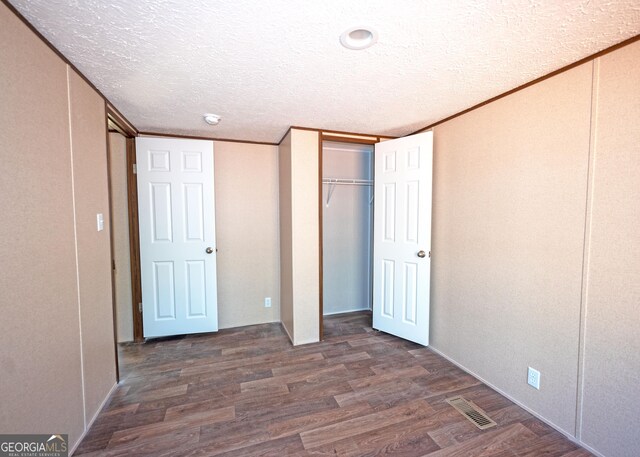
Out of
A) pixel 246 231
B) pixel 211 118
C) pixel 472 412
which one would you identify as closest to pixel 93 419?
pixel 246 231

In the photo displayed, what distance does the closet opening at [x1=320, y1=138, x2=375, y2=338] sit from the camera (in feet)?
11.3

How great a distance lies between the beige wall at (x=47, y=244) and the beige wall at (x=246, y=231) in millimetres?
1299

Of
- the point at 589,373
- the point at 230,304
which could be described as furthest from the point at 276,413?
the point at 589,373

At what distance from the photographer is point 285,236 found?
289 centimetres

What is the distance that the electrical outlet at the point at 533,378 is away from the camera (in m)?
1.69

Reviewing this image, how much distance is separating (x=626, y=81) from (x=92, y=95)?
3.03m

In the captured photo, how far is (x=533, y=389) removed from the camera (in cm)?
172

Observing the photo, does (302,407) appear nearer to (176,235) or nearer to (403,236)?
(403,236)

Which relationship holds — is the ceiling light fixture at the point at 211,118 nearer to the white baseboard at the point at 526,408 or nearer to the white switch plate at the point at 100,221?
the white switch plate at the point at 100,221

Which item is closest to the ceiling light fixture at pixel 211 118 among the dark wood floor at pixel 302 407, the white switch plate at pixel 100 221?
the white switch plate at pixel 100 221

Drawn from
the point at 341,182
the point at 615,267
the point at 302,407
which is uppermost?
the point at 341,182

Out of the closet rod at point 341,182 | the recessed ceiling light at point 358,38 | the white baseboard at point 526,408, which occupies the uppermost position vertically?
the recessed ceiling light at point 358,38

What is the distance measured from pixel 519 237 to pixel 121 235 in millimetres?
3459

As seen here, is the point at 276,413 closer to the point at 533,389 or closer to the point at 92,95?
the point at 533,389
